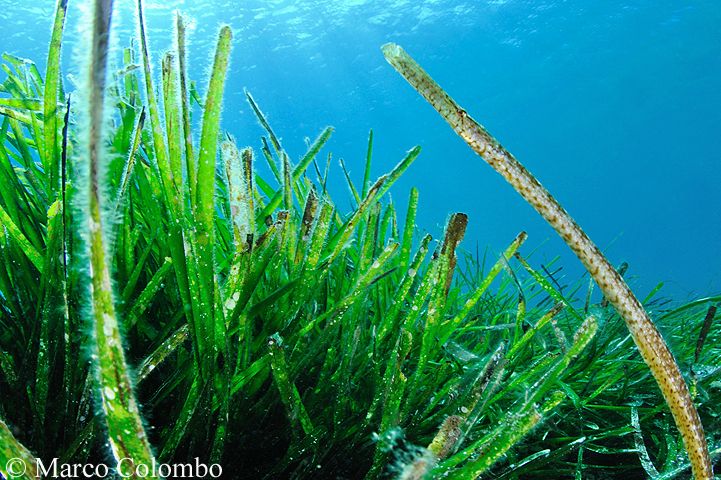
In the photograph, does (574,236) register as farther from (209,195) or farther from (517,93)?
(517,93)

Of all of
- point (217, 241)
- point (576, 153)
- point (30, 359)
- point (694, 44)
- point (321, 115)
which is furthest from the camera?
point (576, 153)

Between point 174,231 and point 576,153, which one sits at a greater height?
point 576,153

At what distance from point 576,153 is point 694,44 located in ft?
80.3

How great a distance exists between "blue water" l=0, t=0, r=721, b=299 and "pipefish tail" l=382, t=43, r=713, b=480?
52.6ft

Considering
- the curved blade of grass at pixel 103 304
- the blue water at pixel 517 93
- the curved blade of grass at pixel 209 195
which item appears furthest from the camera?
the blue water at pixel 517 93

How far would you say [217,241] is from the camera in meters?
1.16

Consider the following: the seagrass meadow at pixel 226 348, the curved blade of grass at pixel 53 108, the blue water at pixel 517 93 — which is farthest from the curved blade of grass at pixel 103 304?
the blue water at pixel 517 93

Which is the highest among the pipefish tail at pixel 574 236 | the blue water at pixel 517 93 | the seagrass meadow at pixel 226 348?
the blue water at pixel 517 93

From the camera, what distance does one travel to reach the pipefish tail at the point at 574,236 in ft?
1.37

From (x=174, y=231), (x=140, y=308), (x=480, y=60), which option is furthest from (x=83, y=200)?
(x=480, y=60)

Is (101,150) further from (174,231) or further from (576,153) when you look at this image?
(576,153)

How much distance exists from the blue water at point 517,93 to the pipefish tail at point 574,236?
16.0 metres

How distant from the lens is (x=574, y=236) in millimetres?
434

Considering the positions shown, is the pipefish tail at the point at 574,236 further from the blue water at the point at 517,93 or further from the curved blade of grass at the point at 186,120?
the blue water at the point at 517,93
